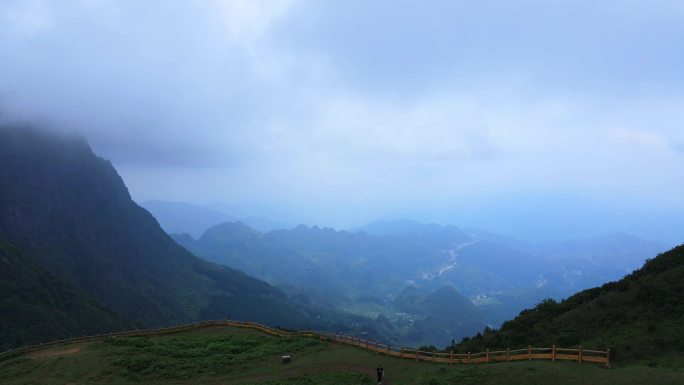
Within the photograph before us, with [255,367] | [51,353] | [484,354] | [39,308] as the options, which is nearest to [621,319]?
[484,354]

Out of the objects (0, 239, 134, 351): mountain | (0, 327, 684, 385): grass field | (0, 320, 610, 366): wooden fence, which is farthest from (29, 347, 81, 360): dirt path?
(0, 239, 134, 351): mountain

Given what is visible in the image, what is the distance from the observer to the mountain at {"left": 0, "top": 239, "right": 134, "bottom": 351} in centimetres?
14150

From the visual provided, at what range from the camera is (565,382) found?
26156mm

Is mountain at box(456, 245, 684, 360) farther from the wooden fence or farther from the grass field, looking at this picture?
the grass field

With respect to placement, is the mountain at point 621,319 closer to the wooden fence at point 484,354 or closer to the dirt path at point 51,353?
the wooden fence at point 484,354

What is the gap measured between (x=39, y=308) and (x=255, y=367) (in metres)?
149

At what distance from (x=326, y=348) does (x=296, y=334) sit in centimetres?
799

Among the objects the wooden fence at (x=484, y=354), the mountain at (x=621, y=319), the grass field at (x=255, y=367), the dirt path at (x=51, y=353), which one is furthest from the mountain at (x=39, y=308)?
the mountain at (x=621, y=319)

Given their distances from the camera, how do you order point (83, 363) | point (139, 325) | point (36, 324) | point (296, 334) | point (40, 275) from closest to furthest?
1. point (83, 363)
2. point (296, 334)
3. point (36, 324)
4. point (40, 275)
5. point (139, 325)

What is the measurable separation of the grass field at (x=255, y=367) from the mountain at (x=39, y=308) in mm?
116283

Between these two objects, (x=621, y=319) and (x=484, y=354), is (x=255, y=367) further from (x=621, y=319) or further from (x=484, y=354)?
(x=621, y=319)

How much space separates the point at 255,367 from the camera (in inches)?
1499

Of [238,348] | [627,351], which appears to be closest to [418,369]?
[627,351]

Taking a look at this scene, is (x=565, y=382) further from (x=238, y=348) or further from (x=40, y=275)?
(x=40, y=275)
